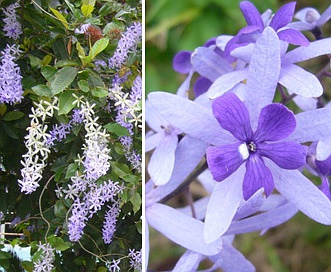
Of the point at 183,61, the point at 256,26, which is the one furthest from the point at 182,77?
the point at 256,26

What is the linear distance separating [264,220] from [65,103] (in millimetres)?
219

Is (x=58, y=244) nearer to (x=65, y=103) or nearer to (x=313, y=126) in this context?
(x=65, y=103)

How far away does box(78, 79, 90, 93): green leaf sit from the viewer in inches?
23.1

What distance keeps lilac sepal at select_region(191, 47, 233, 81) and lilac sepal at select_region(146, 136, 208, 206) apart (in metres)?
0.08

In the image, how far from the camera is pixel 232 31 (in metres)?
1.28

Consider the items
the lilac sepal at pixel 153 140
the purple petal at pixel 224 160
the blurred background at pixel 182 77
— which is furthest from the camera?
the blurred background at pixel 182 77

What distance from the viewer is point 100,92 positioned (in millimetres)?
596

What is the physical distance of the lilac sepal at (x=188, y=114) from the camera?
0.50 meters

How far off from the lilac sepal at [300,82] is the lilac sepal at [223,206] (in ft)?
0.25

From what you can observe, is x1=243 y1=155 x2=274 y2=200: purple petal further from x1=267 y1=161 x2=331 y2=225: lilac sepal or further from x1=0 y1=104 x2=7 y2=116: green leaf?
x1=0 y1=104 x2=7 y2=116: green leaf

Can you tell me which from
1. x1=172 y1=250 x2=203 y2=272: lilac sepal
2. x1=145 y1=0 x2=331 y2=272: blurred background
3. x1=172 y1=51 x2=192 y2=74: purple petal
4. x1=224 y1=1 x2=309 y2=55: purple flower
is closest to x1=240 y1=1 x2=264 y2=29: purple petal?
x1=224 y1=1 x2=309 y2=55: purple flower

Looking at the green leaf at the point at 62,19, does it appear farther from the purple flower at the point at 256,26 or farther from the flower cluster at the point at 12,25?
the purple flower at the point at 256,26

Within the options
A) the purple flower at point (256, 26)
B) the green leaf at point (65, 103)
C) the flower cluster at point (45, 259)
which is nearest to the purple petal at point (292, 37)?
the purple flower at point (256, 26)

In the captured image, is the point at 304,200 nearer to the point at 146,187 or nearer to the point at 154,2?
the point at 146,187
